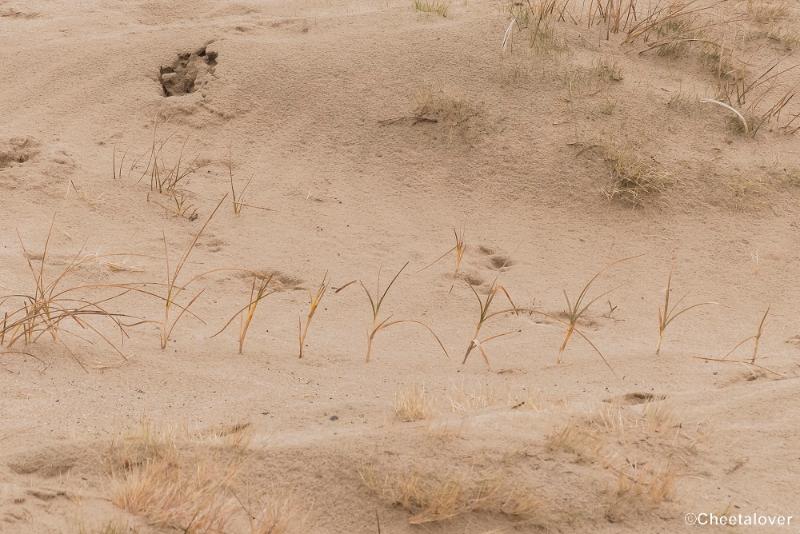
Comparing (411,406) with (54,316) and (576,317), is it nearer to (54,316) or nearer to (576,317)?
(576,317)

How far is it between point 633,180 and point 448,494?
103 inches

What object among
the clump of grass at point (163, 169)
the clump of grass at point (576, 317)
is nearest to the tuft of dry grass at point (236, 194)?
the clump of grass at point (163, 169)

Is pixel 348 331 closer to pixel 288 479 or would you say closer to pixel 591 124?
pixel 288 479

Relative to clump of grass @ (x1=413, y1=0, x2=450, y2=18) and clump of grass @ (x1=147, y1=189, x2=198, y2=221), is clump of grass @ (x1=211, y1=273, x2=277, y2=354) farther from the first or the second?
clump of grass @ (x1=413, y1=0, x2=450, y2=18)

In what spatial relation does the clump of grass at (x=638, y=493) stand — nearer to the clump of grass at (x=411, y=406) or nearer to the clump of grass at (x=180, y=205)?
the clump of grass at (x=411, y=406)

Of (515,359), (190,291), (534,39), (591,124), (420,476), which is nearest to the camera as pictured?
(420,476)

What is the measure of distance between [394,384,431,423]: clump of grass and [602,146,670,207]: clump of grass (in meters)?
2.09

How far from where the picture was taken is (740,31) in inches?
211

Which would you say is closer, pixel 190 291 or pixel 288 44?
pixel 190 291

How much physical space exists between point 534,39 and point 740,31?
129cm

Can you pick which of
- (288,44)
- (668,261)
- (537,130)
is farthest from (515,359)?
(288,44)

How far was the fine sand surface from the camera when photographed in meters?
2.37

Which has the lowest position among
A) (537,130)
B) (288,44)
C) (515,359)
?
(515,359)

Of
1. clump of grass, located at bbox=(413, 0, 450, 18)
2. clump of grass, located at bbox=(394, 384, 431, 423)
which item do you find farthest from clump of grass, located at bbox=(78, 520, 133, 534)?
clump of grass, located at bbox=(413, 0, 450, 18)
